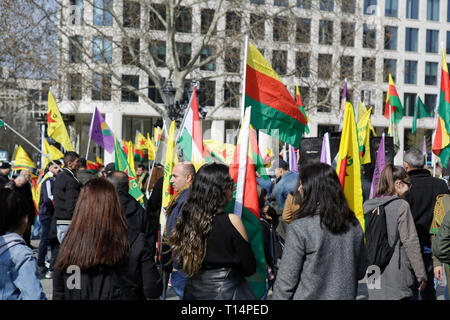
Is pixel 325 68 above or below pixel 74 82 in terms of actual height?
above

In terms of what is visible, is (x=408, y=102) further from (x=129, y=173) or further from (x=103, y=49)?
(x=129, y=173)

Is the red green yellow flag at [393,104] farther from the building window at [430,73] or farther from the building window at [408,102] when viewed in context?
the building window at [430,73]

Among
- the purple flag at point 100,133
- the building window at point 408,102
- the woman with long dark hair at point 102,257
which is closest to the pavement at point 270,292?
the woman with long dark hair at point 102,257

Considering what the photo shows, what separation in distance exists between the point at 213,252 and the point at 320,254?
688 mm

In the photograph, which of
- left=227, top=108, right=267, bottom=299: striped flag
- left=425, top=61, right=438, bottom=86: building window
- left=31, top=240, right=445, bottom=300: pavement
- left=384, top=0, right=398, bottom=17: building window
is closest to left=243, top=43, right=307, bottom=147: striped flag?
left=227, top=108, right=267, bottom=299: striped flag

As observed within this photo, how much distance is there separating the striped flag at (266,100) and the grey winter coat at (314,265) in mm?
1807

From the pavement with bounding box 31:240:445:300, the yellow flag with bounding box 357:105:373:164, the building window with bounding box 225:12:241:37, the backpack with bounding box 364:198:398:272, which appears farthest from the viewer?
the building window with bounding box 225:12:241:37

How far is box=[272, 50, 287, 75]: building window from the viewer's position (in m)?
24.3

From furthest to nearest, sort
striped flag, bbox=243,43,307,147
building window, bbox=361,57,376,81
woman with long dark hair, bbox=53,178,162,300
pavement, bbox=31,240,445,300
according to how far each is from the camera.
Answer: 1. building window, bbox=361,57,376,81
2. pavement, bbox=31,240,445,300
3. striped flag, bbox=243,43,307,147
4. woman with long dark hair, bbox=53,178,162,300

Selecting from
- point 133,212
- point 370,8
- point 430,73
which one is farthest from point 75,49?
point 430,73

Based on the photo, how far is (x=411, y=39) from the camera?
5156 centimetres

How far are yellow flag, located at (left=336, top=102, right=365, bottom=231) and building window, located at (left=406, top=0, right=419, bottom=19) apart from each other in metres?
49.9

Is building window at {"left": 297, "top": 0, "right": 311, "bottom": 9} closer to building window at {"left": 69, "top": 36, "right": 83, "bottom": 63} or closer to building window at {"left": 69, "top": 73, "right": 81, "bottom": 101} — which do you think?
building window at {"left": 69, "top": 36, "right": 83, "bottom": 63}
